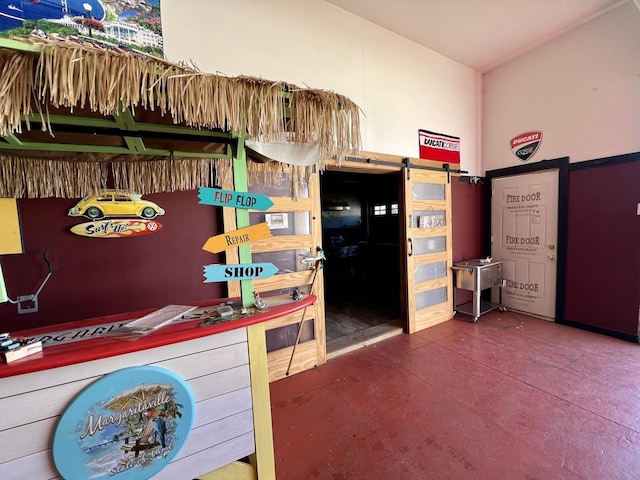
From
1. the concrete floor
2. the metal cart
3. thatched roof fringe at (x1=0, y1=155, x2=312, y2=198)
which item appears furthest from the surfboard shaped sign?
the metal cart

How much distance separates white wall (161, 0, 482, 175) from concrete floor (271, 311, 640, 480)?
2.54 meters

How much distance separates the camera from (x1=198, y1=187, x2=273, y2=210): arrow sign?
125 cm

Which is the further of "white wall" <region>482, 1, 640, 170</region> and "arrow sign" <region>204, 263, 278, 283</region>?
"white wall" <region>482, 1, 640, 170</region>

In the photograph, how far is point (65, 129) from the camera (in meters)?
1.29

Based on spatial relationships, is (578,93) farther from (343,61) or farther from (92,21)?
(92,21)

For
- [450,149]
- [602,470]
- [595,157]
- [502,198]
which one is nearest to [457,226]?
[502,198]

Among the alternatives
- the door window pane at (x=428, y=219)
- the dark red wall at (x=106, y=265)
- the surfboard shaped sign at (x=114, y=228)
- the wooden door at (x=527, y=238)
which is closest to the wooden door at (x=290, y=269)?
the dark red wall at (x=106, y=265)

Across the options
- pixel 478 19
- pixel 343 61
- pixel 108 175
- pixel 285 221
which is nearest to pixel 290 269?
pixel 285 221

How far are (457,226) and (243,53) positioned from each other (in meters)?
3.68

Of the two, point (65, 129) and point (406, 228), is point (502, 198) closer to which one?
point (406, 228)

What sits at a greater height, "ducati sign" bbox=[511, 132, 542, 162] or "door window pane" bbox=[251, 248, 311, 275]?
"ducati sign" bbox=[511, 132, 542, 162]

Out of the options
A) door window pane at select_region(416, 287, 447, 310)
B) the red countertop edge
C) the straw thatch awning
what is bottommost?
door window pane at select_region(416, 287, 447, 310)

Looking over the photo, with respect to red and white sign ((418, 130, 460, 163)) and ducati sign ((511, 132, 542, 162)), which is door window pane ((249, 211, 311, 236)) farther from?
ducati sign ((511, 132, 542, 162))

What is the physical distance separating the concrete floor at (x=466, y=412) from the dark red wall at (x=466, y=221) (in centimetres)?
144
